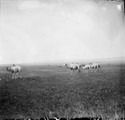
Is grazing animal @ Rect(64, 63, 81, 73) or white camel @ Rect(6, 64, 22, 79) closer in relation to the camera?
white camel @ Rect(6, 64, 22, 79)

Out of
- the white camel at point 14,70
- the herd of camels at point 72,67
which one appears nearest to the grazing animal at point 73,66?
the herd of camels at point 72,67

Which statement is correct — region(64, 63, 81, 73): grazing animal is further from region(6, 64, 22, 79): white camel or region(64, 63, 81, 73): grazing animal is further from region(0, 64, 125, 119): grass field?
region(6, 64, 22, 79): white camel

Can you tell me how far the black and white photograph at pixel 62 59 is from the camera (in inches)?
118

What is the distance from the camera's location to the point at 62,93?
3086 mm

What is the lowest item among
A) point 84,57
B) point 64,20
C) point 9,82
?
point 9,82

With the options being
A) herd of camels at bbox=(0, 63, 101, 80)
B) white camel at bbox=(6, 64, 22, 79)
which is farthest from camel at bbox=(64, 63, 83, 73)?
white camel at bbox=(6, 64, 22, 79)

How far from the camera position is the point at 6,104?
2.95m

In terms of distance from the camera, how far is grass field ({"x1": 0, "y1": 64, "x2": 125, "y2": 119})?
2979mm

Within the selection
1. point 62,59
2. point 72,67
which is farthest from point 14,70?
point 72,67

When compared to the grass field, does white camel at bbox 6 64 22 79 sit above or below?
above

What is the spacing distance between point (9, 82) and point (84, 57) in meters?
0.99

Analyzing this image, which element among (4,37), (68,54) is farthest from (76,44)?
(4,37)

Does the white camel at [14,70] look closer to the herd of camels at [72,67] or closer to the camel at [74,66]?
the herd of camels at [72,67]

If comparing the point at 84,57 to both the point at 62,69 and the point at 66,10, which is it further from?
the point at 66,10
